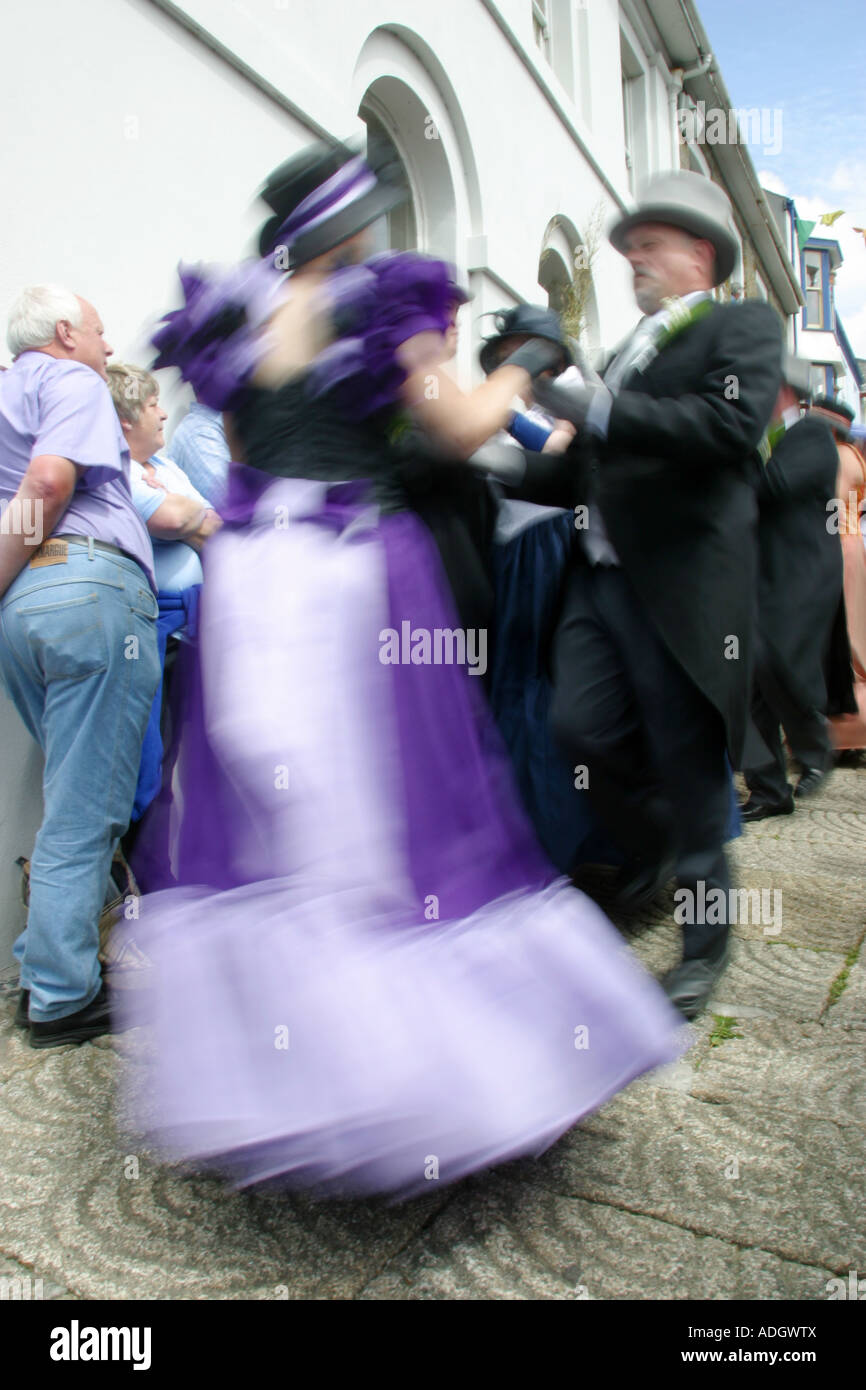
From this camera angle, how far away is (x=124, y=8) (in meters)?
3.41

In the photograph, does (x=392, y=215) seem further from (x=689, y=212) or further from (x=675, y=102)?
(x=675, y=102)

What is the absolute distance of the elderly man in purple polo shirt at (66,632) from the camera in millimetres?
2326

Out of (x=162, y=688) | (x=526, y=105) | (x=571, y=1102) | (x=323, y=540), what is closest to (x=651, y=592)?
(x=323, y=540)

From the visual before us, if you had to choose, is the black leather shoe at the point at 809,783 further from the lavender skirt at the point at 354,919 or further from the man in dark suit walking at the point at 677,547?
the lavender skirt at the point at 354,919

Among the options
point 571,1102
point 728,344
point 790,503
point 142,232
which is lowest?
point 571,1102

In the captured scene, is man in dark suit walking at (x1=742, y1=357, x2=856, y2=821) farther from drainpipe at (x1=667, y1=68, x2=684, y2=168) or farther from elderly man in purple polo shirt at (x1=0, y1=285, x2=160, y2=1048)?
drainpipe at (x1=667, y1=68, x2=684, y2=168)

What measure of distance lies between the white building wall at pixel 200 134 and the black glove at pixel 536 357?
673 mm

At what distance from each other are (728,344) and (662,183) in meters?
0.60

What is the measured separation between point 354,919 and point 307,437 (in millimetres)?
815

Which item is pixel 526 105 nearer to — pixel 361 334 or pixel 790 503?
pixel 790 503

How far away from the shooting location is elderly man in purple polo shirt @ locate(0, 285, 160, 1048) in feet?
7.63

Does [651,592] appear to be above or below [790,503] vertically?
below

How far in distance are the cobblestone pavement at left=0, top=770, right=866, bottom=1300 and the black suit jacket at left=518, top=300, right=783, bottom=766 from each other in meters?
0.73

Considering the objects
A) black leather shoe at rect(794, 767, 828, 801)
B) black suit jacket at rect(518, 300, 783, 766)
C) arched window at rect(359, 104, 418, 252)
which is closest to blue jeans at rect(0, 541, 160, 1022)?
black suit jacket at rect(518, 300, 783, 766)
